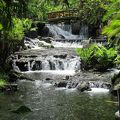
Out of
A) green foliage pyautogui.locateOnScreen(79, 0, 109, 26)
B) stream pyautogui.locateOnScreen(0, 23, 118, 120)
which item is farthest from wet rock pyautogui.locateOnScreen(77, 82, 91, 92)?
green foliage pyautogui.locateOnScreen(79, 0, 109, 26)

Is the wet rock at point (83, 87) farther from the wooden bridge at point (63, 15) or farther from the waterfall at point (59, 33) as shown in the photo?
the wooden bridge at point (63, 15)

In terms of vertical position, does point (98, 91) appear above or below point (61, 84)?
below

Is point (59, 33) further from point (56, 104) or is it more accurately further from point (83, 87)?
point (56, 104)

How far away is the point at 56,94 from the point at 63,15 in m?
26.6

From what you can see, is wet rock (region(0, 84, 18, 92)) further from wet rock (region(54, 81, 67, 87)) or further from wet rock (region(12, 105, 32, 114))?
wet rock (region(12, 105, 32, 114))

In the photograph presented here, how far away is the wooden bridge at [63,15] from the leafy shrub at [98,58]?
18.9 meters

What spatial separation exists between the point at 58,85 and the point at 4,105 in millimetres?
4301

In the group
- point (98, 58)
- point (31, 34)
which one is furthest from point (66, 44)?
point (98, 58)

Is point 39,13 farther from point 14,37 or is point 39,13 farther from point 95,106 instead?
point 95,106

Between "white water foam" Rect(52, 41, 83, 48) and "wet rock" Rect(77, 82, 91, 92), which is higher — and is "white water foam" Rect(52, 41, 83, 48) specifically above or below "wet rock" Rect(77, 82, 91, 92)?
above

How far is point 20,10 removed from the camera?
432cm

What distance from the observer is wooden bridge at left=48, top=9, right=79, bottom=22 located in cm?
3863

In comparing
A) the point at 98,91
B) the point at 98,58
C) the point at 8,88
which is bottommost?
the point at 98,91

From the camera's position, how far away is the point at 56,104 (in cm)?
1197
